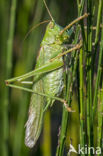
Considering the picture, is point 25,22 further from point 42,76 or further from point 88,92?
point 88,92

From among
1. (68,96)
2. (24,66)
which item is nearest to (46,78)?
(68,96)

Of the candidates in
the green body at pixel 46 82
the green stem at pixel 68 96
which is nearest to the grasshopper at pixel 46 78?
the green body at pixel 46 82

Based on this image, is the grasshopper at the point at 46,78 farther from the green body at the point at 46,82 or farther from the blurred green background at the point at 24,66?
the blurred green background at the point at 24,66

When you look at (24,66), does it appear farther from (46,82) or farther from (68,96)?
(68,96)

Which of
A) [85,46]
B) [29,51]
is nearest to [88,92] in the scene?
[85,46]

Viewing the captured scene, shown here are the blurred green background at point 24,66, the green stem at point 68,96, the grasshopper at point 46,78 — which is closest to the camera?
the green stem at point 68,96

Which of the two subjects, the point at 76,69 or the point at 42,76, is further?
the point at 42,76

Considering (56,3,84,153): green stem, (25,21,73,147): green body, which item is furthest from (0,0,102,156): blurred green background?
(56,3,84,153): green stem

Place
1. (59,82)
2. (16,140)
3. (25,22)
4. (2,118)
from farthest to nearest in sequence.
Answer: (25,22), (16,140), (2,118), (59,82)
